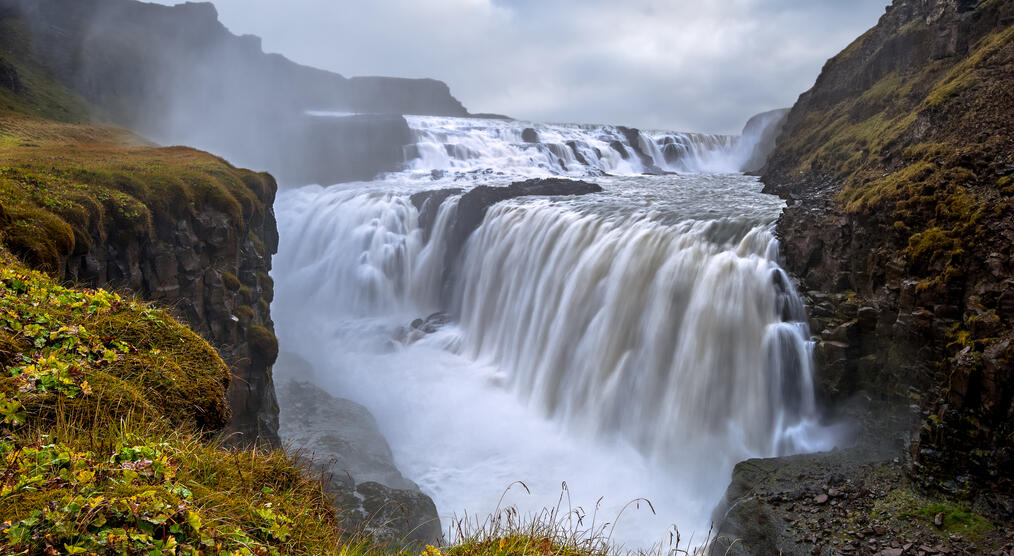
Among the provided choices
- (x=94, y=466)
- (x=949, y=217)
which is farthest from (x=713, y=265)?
(x=94, y=466)

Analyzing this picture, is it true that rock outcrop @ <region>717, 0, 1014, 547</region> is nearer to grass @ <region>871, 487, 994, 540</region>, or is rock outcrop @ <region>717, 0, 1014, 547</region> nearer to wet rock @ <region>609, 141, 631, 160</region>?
grass @ <region>871, 487, 994, 540</region>

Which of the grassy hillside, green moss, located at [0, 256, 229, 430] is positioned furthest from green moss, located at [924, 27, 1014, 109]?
green moss, located at [0, 256, 229, 430]

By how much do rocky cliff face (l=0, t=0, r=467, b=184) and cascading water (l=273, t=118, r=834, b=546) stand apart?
71.3ft

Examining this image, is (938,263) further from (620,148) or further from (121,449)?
(620,148)

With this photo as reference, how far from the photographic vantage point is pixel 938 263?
27.2 feet

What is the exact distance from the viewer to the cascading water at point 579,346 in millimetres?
11039

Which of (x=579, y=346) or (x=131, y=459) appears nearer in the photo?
(x=131, y=459)

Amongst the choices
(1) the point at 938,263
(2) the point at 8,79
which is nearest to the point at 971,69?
A: (1) the point at 938,263

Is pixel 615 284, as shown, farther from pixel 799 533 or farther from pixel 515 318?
pixel 799 533

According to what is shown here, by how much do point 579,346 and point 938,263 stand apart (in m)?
8.68

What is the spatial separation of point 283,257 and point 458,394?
17.6m

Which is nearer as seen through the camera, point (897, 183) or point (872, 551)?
point (872, 551)

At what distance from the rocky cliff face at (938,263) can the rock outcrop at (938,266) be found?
0.02 m

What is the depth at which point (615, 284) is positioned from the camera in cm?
1510
